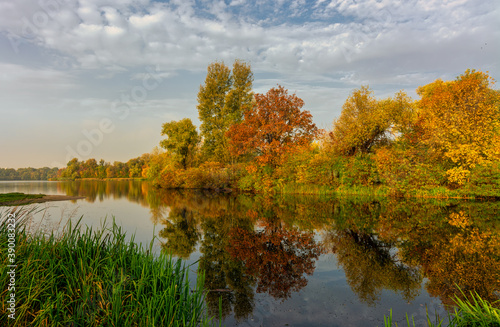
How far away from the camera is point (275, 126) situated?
Result: 33094mm

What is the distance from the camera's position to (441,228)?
43.2 feet

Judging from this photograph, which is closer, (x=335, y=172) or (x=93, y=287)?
(x=93, y=287)

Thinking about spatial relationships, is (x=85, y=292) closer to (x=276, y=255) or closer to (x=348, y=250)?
(x=276, y=255)

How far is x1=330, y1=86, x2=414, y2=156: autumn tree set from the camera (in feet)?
98.3

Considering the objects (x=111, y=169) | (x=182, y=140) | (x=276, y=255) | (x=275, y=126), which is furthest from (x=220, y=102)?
(x=111, y=169)

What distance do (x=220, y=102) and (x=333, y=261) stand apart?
40801 mm

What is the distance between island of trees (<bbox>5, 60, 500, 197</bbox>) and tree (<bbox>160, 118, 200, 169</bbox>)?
11.4 feet

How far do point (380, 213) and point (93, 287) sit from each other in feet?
58.6

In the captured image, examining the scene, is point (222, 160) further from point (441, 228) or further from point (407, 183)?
point (441, 228)

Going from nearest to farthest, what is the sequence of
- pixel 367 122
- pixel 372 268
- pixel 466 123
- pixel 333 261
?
pixel 372 268
pixel 333 261
pixel 466 123
pixel 367 122

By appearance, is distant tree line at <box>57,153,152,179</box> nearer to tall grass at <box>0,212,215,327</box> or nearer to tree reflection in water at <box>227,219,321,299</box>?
tree reflection in water at <box>227,219,321,299</box>

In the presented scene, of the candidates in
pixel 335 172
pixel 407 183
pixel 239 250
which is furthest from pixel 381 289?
pixel 335 172

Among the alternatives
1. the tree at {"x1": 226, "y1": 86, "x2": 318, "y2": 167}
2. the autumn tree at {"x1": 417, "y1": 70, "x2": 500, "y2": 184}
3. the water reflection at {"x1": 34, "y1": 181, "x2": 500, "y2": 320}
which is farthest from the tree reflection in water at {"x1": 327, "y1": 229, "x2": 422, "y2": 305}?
the tree at {"x1": 226, "y1": 86, "x2": 318, "y2": 167}

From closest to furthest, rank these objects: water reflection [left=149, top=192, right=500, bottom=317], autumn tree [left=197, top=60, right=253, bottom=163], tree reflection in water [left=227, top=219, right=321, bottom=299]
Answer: water reflection [left=149, top=192, right=500, bottom=317]
tree reflection in water [left=227, top=219, right=321, bottom=299]
autumn tree [left=197, top=60, right=253, bottom=163]
